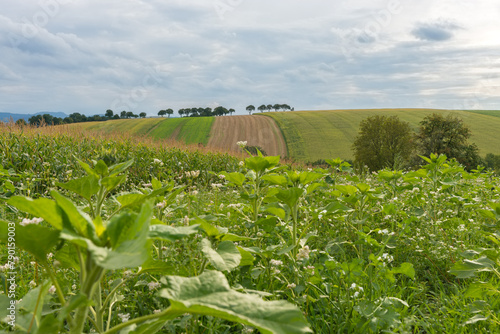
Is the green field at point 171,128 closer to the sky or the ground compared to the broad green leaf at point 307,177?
closer to the sky

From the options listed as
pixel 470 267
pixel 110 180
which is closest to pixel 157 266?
pixel 110 180

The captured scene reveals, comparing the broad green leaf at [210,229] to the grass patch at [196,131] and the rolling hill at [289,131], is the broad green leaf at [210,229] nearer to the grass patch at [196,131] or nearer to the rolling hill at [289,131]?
the rolling hill at [289,131]

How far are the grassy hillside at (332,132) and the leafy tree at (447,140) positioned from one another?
12747 millimetres

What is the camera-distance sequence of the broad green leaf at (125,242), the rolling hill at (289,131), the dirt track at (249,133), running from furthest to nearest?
the dirt track at (249,133)
the rolling hill at (289,131)
the broad green leaf at (125,242)

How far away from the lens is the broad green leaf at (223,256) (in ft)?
4.48

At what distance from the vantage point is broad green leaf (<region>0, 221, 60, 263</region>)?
87 cm

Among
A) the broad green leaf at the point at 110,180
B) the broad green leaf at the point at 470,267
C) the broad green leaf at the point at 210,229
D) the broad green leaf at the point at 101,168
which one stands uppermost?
the broad green leaf at the point at 101,168

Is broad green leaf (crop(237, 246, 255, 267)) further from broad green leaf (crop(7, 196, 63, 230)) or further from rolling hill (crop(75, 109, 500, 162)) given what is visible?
rolling hill (crop(75, 109, 500, 162))

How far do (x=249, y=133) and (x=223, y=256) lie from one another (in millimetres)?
54013

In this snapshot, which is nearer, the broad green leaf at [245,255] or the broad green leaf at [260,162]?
the broad green leaf at [245,255]

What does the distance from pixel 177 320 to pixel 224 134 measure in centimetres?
Result: 5314

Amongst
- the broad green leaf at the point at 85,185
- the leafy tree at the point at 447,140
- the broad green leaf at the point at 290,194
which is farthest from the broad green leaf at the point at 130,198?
the leafy tree at the point at 447,140

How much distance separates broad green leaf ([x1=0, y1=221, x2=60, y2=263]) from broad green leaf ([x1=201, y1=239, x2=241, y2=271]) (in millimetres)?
632

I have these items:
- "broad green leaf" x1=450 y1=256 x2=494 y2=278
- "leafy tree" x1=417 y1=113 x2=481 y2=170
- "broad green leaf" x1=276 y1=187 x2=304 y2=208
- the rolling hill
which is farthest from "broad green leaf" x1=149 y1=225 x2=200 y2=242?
the rolling hill
